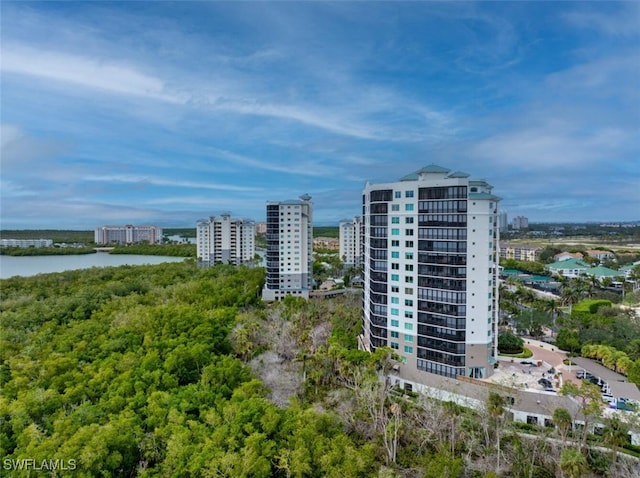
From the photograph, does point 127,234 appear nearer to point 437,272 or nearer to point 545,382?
point 437,272

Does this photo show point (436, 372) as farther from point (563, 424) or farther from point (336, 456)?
point (336, 456)

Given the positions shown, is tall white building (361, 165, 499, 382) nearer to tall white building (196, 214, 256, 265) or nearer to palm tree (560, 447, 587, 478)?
palm tree (560, 447, 587, 478)

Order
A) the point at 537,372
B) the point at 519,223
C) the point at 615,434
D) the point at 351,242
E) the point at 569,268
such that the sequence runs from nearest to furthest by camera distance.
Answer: the point at 615,434 → the point at 537,372 → the point at 569,268 → the point at 351,242 → the point at 519,223

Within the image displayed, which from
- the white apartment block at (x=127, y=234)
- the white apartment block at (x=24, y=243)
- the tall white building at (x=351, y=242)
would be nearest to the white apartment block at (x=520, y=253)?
the tall white building at (x=351, y=242)

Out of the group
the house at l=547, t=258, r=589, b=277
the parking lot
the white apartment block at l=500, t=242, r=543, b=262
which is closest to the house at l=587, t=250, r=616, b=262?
the white apartment block at l=500, t=242, r=543, b=262

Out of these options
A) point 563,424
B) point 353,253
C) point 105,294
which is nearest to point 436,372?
point 563,424

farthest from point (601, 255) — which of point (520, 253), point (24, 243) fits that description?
point (24, 243)

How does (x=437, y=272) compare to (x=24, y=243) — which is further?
(x=24, y=243)
